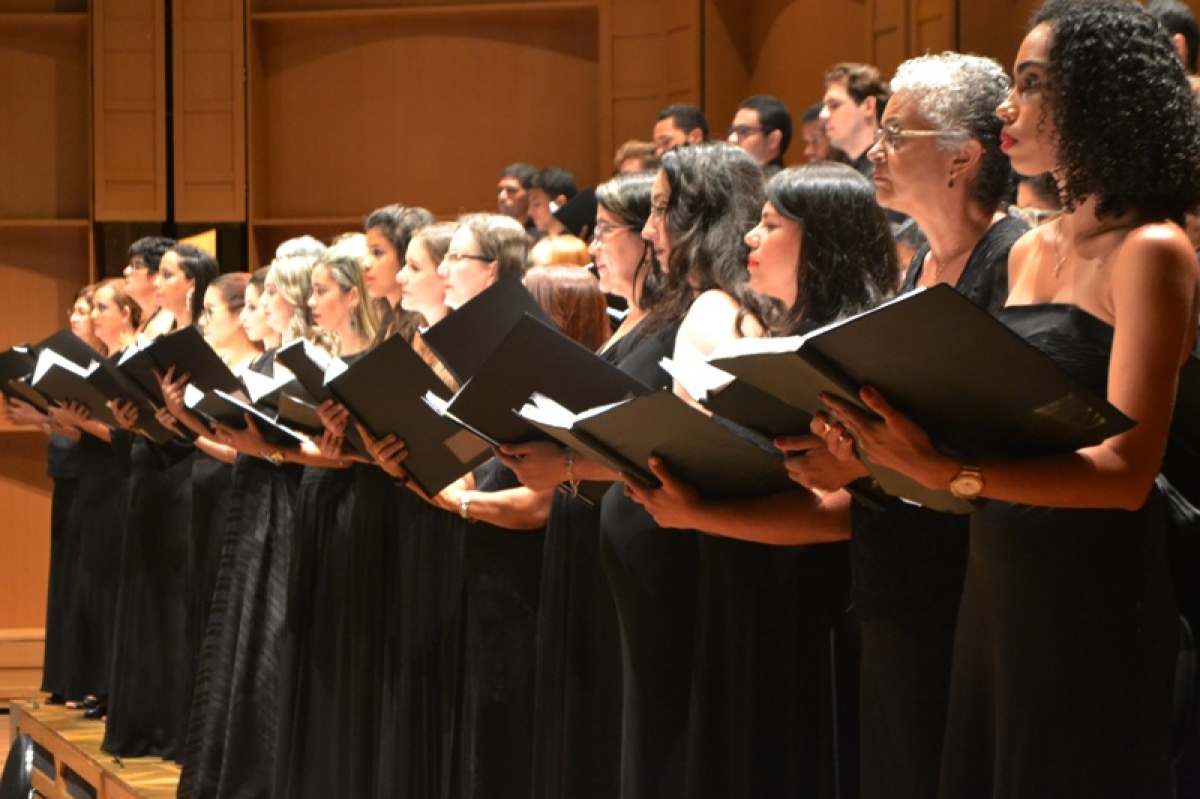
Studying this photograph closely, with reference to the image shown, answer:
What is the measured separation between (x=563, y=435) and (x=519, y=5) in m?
6.44

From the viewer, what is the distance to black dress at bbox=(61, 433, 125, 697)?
6.60m

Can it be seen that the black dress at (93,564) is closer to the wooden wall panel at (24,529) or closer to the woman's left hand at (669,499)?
the wooden wall panel at (24,529)

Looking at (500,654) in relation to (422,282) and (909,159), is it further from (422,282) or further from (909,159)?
(909,159)

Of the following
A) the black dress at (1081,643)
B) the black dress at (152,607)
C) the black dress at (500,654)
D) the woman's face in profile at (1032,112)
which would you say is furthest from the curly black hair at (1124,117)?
the black dress at (152,607)

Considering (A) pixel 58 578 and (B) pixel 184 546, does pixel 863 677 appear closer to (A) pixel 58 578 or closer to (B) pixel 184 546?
(B) pixel 184 546

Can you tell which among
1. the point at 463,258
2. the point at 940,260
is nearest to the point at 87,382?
the point at 463,258

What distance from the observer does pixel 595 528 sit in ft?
9.82

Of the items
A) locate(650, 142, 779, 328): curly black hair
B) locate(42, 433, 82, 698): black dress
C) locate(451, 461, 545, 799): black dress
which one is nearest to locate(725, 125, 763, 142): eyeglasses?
locate(451, 461, 545, 799): black dress

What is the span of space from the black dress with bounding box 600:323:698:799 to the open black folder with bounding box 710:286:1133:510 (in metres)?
0.80

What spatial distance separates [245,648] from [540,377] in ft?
6.90

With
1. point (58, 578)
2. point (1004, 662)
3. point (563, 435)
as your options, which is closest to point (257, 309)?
point (58, 578)

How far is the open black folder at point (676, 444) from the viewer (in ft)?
7.50

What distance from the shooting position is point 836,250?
257 cm

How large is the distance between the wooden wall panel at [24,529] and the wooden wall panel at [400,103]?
69.7 inches
